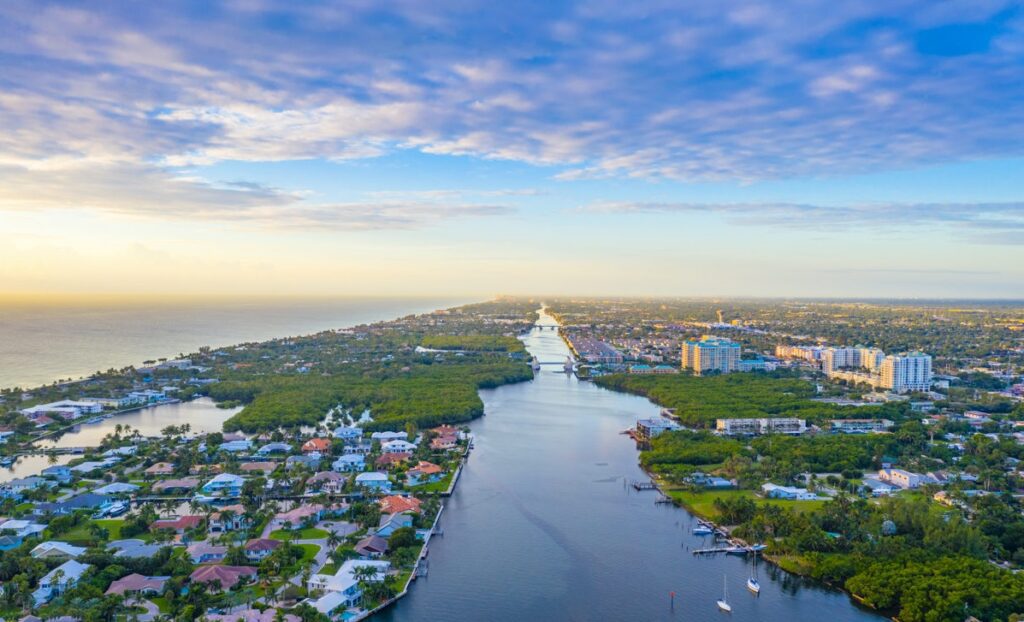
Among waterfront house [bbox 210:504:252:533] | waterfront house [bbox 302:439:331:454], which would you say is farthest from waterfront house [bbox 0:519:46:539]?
waterfront house [bbox 302:439:331:454]

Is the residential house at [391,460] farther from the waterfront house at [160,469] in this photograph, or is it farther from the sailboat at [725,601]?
the sailboat at [725,601]

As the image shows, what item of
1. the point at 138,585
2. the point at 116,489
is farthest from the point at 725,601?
the point at 116,489

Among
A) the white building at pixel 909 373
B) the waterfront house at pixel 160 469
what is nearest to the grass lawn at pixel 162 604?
the waterfront house at pixel 160 469

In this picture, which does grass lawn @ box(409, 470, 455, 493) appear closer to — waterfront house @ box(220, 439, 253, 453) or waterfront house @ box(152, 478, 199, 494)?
waterfront house @ box(152, 478, 199, 494)

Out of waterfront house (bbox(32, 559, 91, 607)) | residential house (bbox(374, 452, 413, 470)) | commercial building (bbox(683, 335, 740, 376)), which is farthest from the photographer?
commercial building (bbox(683, 335, 740, 376))

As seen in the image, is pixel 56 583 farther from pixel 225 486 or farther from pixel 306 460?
pixel 306 460

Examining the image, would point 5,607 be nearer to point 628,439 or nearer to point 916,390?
point 628,439
